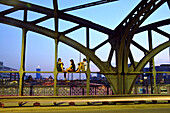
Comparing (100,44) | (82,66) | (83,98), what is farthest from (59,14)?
(83,98)

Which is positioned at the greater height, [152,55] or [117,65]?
[152,55]

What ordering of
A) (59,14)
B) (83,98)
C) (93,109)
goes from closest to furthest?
(93,109) → (83,98) → (59,14)

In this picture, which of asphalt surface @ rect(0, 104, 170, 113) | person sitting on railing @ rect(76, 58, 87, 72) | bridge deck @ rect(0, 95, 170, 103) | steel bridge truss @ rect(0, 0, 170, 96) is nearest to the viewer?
asphalt surface @ rect(0, 104, 170, 113)

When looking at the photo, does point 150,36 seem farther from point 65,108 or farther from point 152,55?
point 65,108

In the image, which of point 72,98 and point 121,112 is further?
point 72,98

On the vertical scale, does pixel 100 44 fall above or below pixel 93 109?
above

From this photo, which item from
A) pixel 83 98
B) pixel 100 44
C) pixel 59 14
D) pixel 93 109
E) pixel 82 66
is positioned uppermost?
pixel 59 14

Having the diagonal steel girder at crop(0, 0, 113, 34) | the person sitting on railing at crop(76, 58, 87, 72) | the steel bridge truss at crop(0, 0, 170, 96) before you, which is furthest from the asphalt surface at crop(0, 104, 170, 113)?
the diagonal steel girder at crop(0, 0, 113, 34)

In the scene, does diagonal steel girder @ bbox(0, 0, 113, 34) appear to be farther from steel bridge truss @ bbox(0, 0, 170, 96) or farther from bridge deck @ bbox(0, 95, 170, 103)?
bridge deck @ bbox(0, 95, 170, 103)

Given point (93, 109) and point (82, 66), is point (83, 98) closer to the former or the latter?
point (93, 109)

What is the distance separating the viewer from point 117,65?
29.9ft

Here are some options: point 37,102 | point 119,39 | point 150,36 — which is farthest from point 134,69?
point 37,102

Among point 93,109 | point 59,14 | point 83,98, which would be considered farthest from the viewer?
point 59,14

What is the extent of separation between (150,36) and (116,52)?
3119mm
